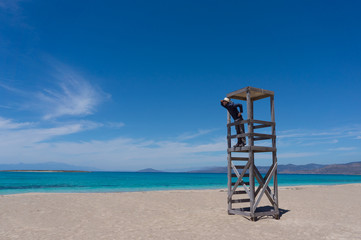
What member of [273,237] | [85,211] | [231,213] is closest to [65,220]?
[85,211]

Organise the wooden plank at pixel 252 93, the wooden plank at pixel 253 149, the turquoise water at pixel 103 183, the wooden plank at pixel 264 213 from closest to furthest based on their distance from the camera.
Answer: the wooden plank at pixel 264 213
the wooden plank at pixel 253 149
the wooden plank at pixel 252 93
the turquoise water at pixel 103 183

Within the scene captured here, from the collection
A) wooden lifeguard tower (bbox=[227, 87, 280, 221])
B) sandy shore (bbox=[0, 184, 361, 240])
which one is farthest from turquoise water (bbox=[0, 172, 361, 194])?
wooden lifeguard tower (bbox=[227, 87, 280, 221])

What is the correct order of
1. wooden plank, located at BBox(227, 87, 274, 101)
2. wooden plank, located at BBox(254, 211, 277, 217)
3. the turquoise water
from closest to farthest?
wooden plank, located at BBox(254, 211, 277, 217), wooden plank, located at BBox(227, 87, 274, 101), the turquoise water

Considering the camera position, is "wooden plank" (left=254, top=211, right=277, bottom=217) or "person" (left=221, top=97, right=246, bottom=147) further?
"person" (left=221, top=97, right=246, bottom=147)

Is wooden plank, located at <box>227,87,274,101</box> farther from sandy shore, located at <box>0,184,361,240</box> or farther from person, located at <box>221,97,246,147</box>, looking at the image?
sandy shore, located at <box>0,184,361,240</box>

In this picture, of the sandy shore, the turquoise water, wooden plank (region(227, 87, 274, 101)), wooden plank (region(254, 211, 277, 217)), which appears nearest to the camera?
the sandy shore

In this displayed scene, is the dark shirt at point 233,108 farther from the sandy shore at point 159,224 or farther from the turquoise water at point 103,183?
the turquoise water at point 103,183

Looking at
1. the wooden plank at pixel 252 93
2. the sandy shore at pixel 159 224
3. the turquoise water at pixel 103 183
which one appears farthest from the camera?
the turquoise water at pixel 103 183

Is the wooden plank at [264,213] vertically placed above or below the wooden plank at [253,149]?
below

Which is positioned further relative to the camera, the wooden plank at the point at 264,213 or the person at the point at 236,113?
the person at the point at 236,113

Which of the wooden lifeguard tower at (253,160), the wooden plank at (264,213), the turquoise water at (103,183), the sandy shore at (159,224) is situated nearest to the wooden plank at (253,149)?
the wooden lifeguard tower at (253,160)

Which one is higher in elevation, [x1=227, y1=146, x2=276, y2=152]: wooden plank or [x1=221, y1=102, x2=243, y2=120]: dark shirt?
[x1=221, y1=102, x2=243, y2=120]: dark shirt

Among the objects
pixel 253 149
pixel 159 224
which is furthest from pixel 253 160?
pixel 159 224

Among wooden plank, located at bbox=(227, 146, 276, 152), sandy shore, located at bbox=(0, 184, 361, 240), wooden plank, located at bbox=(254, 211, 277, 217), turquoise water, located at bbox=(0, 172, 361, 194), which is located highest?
wooden plank, located at bbox=(227, 146, 276, 152)
